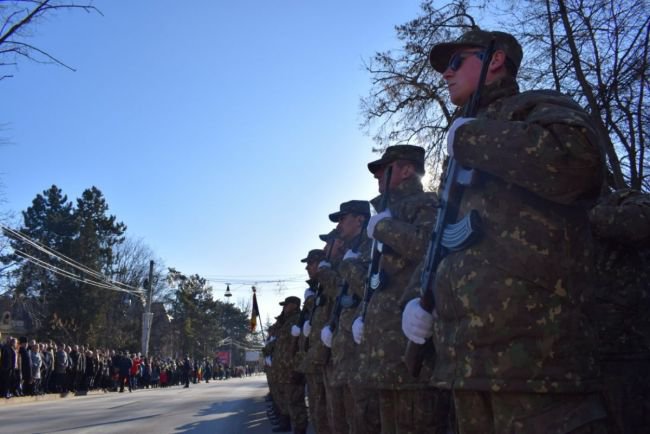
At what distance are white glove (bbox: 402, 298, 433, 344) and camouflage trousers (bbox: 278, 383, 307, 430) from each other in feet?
21.0

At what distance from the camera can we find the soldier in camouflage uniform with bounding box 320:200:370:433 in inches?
197

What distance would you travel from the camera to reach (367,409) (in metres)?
4.53

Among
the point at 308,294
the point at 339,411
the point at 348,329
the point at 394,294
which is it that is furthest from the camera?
the point at 308,294

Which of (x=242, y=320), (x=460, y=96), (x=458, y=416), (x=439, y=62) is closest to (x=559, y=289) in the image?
(x=458, y=416)

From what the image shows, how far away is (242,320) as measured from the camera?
109312mm

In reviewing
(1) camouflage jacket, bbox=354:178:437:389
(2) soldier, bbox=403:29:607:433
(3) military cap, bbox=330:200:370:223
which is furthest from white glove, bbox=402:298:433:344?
(3) military cap, bbox=330:200:370:223

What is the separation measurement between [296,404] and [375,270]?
5435 millimetres

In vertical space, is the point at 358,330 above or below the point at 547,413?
above

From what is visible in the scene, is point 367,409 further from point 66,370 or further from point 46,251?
point 46,251

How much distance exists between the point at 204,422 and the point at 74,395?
16.3 meters

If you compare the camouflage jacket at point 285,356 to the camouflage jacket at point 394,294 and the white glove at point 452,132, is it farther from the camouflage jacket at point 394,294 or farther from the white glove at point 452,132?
the white glove at point 452,132

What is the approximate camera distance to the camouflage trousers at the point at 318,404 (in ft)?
21.8

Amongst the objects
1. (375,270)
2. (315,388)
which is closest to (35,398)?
(315,388)

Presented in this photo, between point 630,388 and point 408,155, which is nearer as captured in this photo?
point 630,388
